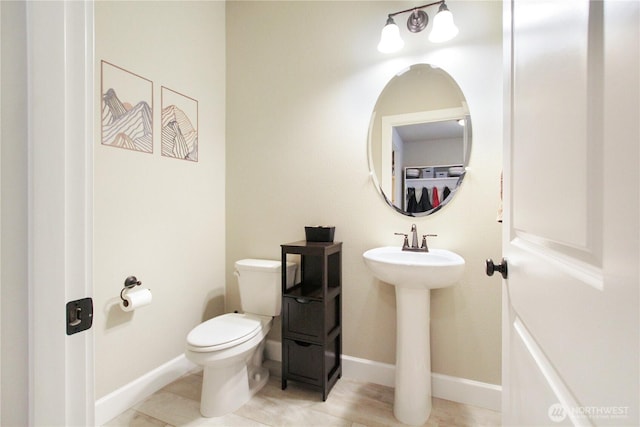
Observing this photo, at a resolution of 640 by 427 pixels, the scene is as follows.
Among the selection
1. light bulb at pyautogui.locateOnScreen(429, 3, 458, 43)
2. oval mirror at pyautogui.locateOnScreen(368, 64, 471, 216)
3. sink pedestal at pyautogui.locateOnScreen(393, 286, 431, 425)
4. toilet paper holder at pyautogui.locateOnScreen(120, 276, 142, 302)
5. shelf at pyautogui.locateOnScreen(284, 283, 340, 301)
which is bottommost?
sink pedestal at pyautogui.locateOnScreen(393, 286, 431, 425)

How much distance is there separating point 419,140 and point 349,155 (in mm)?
472

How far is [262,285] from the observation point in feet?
6.46

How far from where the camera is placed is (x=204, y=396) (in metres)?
1.61

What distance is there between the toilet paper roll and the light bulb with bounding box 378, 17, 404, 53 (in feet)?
6.87

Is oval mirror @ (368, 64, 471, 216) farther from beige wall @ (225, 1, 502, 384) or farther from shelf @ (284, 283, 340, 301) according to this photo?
shelf @ (284, 283, 340, 301)

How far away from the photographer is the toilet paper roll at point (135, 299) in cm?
160

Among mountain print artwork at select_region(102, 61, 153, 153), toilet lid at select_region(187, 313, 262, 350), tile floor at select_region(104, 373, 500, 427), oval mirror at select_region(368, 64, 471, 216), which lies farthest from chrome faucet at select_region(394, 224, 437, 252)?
mountain print artwork at select_region(102, 61, 153, 153)

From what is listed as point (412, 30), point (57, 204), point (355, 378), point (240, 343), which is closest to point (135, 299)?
point (240, 343)

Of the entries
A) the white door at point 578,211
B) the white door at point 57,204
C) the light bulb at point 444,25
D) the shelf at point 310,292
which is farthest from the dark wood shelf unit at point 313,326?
the light bulb at point 444,25

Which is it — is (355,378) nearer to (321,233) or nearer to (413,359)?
(413,359)

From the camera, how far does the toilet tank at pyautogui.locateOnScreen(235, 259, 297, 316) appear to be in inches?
76.5

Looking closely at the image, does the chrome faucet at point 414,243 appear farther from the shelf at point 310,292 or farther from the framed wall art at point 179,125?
the framed wall art at point 179,125

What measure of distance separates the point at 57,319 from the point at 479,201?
1863 millimetres

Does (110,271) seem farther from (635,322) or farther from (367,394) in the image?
(635,322)
